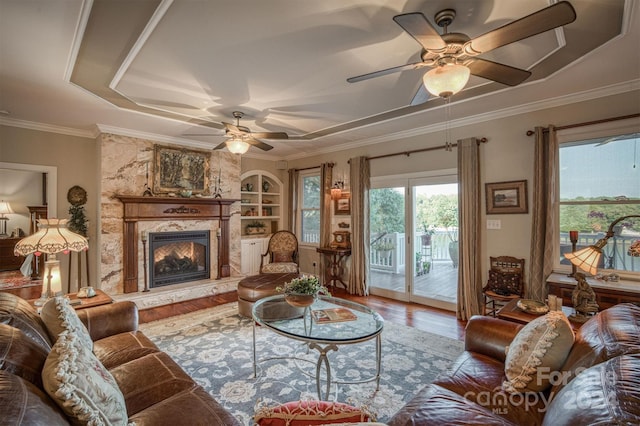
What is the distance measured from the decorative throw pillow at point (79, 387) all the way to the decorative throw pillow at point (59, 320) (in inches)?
18.0

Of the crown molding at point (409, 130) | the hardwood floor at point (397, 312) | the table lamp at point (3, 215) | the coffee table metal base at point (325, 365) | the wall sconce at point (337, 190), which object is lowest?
the hardwood floor at point (397, 312)

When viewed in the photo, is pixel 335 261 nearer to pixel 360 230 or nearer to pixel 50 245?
pixel 360 230

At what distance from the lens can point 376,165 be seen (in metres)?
5.02

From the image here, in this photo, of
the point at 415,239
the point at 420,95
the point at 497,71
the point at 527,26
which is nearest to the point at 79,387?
the point at 527,26

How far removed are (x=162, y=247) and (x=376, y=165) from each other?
157 inches

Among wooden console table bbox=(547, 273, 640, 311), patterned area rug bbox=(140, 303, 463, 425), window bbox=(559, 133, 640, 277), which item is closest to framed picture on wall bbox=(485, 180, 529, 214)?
window bbox=(559, 133, 640, 277)

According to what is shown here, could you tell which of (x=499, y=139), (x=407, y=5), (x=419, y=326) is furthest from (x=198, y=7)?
(x=419, y=326)

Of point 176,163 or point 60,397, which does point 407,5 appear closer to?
point 60,397

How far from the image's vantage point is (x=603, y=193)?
316 centimetres

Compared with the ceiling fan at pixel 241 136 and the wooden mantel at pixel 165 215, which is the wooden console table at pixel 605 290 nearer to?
the ceiling fan at pixel 241 136

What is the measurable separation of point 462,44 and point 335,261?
4.10 meters

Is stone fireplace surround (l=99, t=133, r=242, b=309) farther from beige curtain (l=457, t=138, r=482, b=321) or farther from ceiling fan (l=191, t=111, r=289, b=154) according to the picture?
beige curtain (l=457, t=138, r=482, b=321)

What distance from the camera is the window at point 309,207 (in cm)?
612

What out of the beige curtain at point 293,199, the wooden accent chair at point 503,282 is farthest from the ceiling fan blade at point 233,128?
the wooden accent chair at point 503,282
